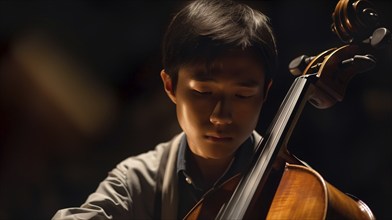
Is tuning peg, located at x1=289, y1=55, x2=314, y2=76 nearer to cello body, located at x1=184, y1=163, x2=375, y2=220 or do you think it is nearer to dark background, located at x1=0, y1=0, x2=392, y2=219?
cello body, located at x1=184, y1=163, x2=375, y2=220

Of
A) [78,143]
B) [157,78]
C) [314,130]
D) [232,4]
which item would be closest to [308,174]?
[232,4]

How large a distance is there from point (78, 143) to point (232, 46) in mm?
844

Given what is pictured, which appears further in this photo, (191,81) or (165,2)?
(165,2)

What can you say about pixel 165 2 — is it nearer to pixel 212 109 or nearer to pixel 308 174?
pixel 212 109

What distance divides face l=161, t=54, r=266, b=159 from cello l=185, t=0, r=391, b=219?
0.08m

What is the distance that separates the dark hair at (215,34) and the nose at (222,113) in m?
0.10

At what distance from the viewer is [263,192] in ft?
3.00

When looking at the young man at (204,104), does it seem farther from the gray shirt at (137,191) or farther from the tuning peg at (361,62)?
the tuning peg at (361,62)

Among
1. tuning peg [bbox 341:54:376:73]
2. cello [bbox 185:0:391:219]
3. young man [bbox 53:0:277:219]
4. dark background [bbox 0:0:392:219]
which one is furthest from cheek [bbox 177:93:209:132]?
dark background [bbox 0:0:392:219]

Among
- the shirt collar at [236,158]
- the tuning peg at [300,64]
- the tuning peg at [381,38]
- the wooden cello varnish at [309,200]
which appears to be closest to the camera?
the wooden cello varnish at [309,200]

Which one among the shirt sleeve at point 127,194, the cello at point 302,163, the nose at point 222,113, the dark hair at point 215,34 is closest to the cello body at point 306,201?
the cello at point 302,163

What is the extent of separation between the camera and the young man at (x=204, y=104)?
39.8 inches

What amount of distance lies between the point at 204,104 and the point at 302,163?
0.77 ft

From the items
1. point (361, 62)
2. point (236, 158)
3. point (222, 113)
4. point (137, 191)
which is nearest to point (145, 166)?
point (137, 191)
